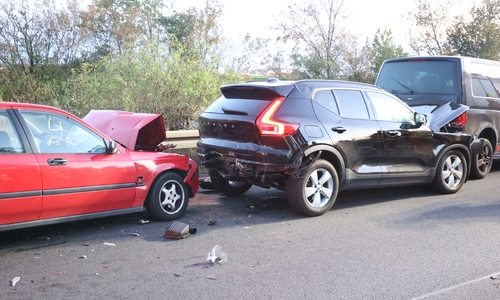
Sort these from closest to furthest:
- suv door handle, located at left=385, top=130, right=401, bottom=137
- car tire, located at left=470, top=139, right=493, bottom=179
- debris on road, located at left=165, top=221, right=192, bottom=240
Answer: debris on road, located at left=165, top=221, right=192, bottom=240 → suv door handle, located at left=385, top=130, right=401, bottom=137 → car tire, located at left=470, top=139, right=493, bottom=179

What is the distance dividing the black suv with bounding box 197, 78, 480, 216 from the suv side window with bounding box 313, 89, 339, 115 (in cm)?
2

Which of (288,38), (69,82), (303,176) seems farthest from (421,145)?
(288,38)

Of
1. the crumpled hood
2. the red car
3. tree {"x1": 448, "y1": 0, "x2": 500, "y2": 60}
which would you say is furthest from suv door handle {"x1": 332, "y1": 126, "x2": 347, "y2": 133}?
tree {"x1": 448, "y1": 0, "x2": 500, "y2": 60}

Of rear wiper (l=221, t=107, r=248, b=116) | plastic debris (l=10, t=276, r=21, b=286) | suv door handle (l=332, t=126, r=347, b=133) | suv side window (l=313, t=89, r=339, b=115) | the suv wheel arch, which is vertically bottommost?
plastic debris (l=10, t=276, r=21, b=286)

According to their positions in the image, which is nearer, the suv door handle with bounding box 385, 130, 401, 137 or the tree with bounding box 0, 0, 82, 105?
the suv door handle with bounding box 385, 130, 401, 137

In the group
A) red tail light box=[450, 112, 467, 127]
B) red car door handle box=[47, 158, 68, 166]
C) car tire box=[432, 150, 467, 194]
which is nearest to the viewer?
red car door handle box=[47, 158, 68, 166]

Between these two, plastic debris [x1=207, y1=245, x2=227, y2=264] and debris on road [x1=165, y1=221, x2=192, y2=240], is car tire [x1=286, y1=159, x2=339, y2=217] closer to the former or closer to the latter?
debris on road [x1=165, y1=221, x2=192, y2=240]

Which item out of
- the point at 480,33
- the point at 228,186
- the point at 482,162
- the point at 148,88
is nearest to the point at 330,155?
the point at 228,186

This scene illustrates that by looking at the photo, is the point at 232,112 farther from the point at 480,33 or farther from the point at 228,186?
the point at 480,33

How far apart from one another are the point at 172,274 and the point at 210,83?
8.91 m

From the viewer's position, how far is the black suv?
6.81m

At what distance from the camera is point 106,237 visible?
6109mm

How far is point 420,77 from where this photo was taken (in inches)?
417

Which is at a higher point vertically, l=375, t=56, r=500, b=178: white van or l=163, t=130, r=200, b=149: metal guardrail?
l=375, t=56, r=500, b=178: white van
